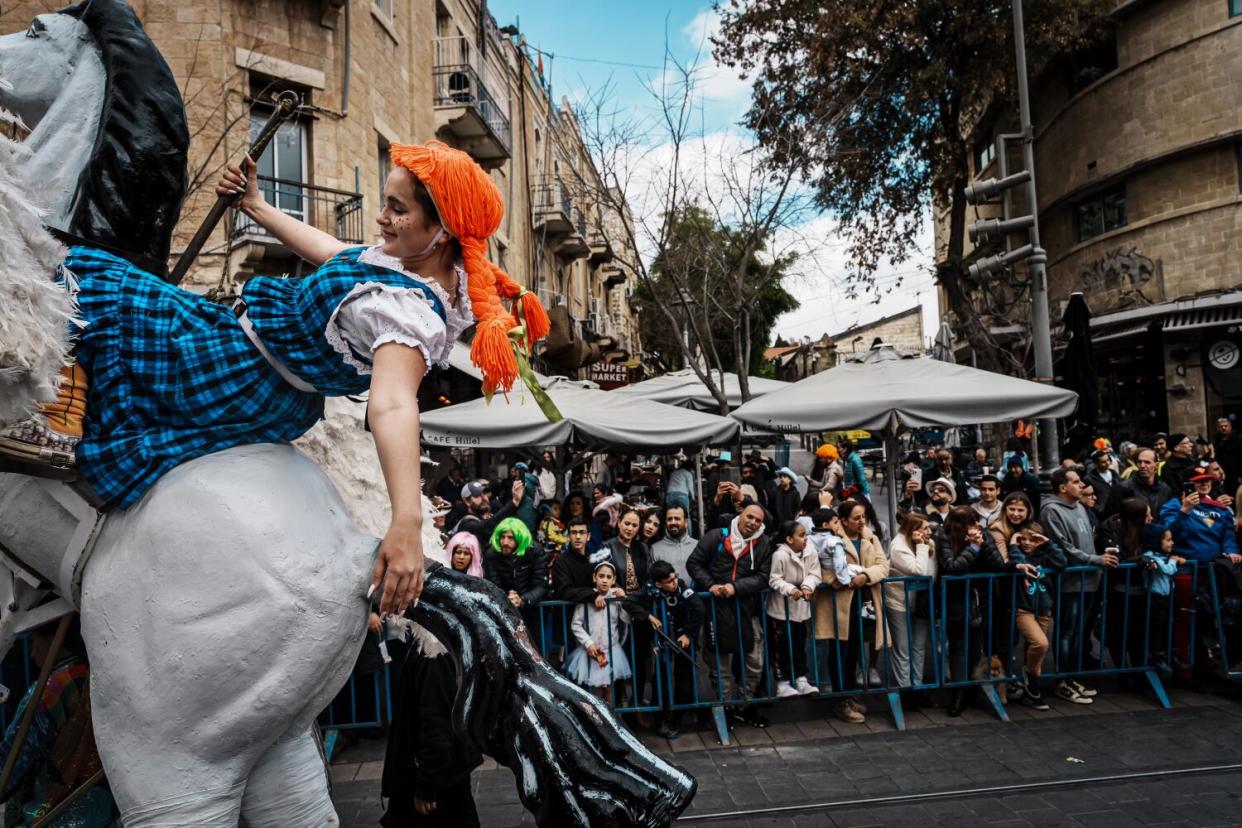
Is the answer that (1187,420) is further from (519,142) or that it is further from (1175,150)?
(519,142)

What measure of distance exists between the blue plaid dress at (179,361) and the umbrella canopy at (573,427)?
6.25m

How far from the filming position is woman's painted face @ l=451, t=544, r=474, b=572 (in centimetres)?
573

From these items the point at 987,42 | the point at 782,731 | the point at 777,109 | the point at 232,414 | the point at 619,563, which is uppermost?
the point at 987,42

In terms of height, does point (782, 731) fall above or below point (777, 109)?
below

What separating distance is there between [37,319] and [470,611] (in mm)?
1028

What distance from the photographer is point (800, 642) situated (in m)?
6.85

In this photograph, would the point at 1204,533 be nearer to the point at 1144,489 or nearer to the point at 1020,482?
the point at 1144,489

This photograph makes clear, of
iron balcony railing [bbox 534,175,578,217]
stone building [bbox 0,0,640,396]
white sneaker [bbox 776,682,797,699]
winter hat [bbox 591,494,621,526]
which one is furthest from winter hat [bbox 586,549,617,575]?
iron balcony railing [bbox 534,175,578,217]

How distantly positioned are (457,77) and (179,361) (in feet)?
60.1

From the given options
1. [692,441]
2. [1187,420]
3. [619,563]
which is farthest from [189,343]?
[1187,420]

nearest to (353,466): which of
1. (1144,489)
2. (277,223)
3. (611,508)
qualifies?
(277,223)

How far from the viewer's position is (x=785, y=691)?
6684 mm

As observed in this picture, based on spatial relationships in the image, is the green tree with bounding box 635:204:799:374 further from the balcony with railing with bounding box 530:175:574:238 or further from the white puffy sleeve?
the white puffy sleeve

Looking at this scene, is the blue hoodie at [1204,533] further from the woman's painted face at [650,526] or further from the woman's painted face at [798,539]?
the woman's painted face at [650,526]
